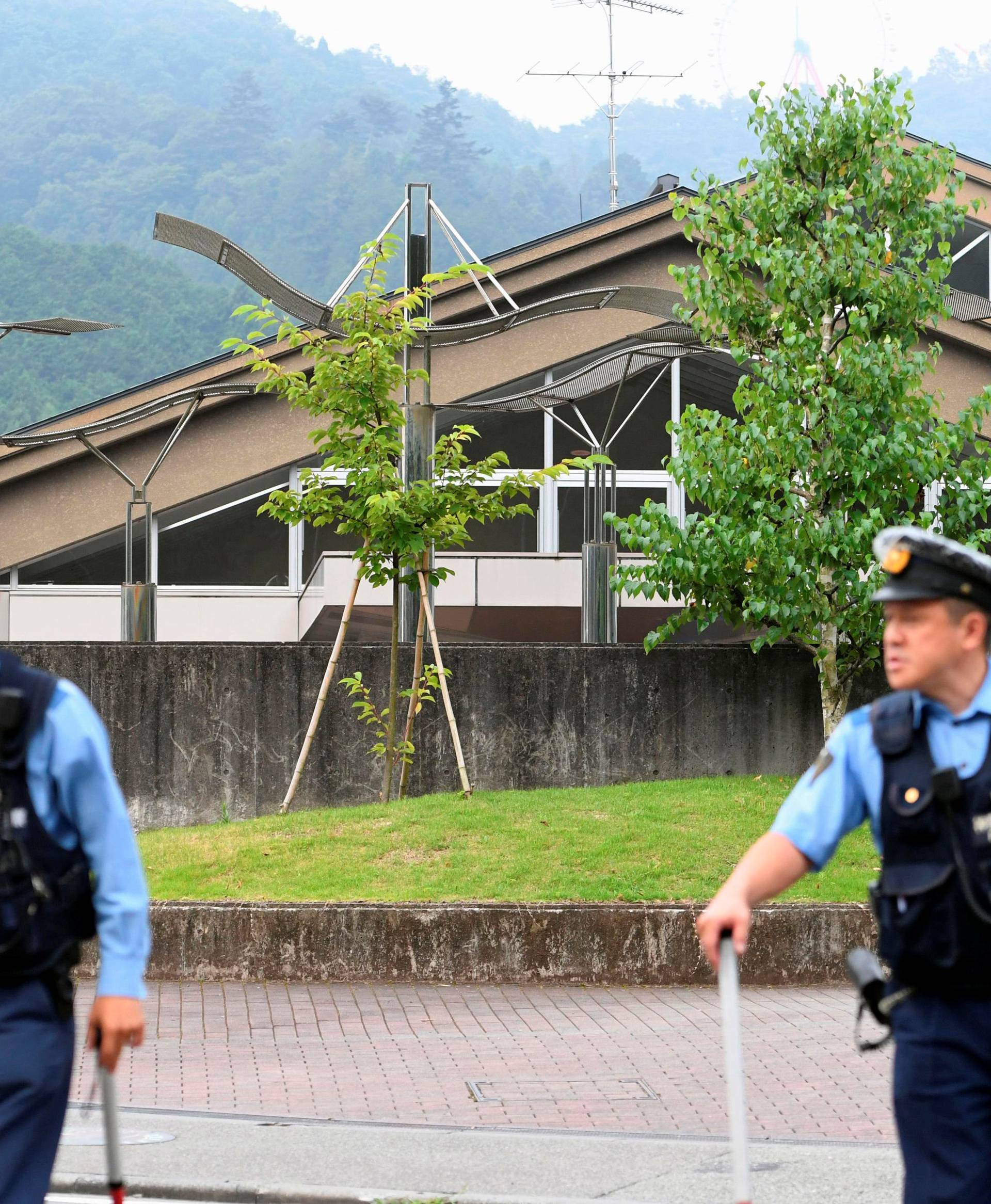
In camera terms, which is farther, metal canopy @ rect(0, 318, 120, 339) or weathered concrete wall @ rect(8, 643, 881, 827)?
metal canopy @ rect(0, 318, 120, 339)

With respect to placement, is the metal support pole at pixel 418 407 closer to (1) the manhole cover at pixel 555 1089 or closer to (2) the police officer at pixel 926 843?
(1) the manhole cover at pixel 555 1089

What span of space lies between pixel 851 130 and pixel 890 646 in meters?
11.4

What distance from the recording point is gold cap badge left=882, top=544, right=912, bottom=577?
11.6 ft

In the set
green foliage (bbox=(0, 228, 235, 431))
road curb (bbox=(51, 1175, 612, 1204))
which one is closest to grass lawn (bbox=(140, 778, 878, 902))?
road curb (bbox=(51, 1175, 612, 1204))

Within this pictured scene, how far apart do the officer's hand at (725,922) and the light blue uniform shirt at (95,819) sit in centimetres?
117

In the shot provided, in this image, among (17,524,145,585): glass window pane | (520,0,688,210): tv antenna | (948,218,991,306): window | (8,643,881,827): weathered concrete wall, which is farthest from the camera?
(520,0,688,210): tv antenna

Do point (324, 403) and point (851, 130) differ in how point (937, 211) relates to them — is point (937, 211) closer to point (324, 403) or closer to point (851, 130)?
point (851, 130)

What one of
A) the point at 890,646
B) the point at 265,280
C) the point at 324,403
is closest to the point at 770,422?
the point at 324,403

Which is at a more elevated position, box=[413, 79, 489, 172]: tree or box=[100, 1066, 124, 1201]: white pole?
box=[413, 79, 489, 172]: tree

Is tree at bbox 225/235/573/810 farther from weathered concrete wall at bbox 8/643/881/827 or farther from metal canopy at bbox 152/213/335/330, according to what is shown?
weathered concrete wall at bbox 8/643/881/827

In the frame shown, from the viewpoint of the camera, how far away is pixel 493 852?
1190 cm

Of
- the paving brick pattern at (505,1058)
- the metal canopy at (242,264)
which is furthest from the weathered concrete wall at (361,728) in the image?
the paving brick pattern at (505,1058)

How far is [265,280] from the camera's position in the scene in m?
14.9

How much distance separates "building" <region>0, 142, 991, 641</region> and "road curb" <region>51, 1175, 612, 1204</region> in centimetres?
1485
